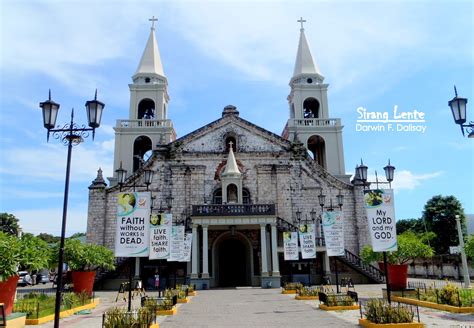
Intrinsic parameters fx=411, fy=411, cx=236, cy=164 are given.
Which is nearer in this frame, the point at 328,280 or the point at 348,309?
the point at 348,309

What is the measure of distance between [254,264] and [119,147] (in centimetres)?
1683

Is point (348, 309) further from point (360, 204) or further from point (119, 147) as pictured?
point (119, 147)

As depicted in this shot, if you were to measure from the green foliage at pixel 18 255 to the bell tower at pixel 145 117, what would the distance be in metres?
22.9

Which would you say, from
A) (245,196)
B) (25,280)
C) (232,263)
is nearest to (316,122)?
(245,196)

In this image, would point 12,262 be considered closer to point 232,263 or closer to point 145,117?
point 232,263

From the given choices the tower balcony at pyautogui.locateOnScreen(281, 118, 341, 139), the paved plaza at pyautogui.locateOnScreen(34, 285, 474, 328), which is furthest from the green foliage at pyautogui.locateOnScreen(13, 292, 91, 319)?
the tower balcony at pyautogui.locateOnScreen(281, 118, 341, 139)

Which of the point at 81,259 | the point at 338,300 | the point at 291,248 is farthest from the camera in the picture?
the point at 291,248

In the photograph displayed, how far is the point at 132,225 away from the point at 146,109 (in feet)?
104

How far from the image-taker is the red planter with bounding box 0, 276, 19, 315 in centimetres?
1296

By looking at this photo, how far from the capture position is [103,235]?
35188 millimetres

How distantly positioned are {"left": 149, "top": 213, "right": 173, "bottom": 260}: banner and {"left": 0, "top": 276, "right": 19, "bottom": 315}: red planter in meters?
5.31

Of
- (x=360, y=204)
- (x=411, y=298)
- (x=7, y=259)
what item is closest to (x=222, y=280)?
(x=360, y=204)

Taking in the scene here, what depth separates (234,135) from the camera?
38219mm

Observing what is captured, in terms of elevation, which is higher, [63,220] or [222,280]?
[63,220]
